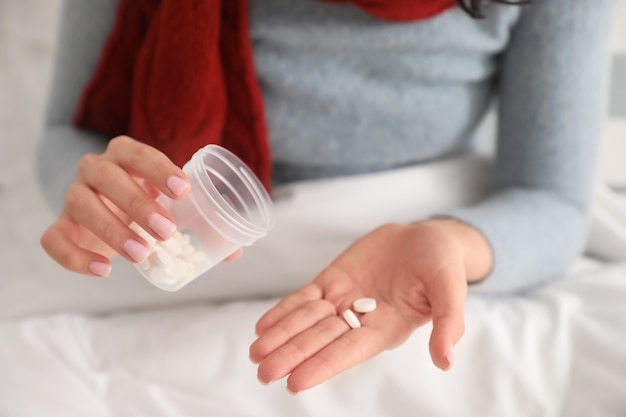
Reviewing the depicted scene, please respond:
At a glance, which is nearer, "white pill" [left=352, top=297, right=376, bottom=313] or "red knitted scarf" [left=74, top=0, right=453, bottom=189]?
"white pill" [left=352, top=297, right=376, bottom=313]

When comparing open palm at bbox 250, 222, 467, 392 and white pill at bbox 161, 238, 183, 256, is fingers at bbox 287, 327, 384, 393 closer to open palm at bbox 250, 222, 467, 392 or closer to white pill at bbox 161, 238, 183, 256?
open palm at bbox 250, 222, 467, 392

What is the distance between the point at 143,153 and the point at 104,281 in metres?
0.29

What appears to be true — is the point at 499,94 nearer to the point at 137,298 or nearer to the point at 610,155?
the point at 610,155

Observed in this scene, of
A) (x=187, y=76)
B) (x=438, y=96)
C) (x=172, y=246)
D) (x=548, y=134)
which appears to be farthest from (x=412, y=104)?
(x=172, y=246)

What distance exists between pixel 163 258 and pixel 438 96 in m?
0.41

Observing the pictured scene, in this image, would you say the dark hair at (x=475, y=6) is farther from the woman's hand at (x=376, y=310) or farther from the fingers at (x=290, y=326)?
the fingers at (x=290, y=326)

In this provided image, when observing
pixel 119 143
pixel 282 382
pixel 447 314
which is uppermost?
pixel 119 143

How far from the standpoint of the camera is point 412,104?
73 cm

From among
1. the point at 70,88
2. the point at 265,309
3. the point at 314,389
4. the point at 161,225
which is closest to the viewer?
the point at 161,225

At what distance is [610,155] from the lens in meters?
1.01

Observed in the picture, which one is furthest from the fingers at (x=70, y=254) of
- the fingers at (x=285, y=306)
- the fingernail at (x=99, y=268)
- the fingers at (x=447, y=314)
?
the fingers at (x=447, y=314)

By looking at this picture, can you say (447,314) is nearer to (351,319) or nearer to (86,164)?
(351,319)

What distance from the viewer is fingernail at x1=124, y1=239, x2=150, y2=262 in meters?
0.44

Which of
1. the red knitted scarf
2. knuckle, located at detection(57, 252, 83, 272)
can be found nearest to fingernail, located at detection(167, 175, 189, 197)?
knuckle, located at detection(57, 252, 83, 272)
